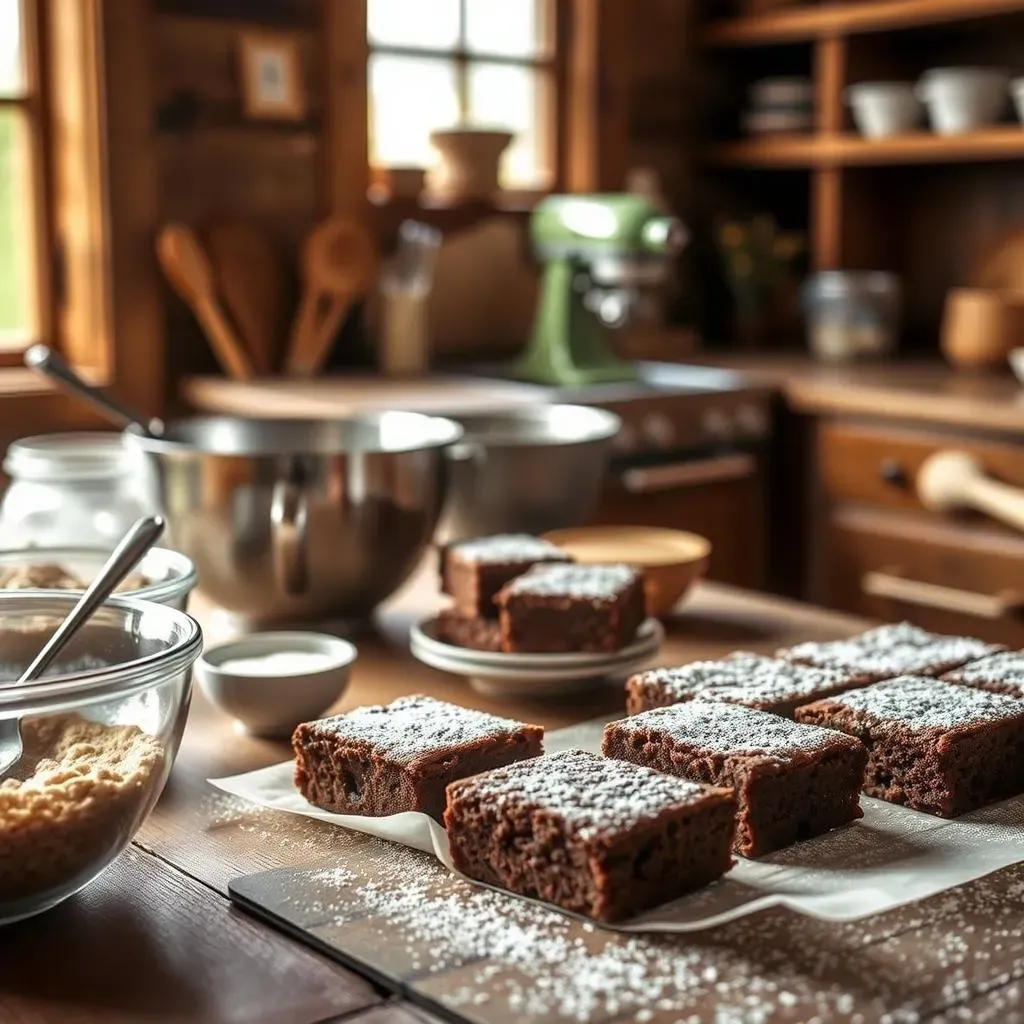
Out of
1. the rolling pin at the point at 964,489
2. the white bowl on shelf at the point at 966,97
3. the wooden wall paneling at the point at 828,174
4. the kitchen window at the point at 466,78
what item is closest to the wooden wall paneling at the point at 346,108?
the kitchen window at the point at 466,78

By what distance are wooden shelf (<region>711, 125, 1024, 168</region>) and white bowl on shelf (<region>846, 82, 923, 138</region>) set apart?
3cm

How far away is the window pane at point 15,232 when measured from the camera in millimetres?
3168

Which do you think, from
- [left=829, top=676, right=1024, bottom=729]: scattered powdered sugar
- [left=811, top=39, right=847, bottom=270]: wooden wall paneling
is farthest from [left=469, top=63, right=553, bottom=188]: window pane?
[left=829, top=676, right=1024, bottom=729]: scattered powdered sugar

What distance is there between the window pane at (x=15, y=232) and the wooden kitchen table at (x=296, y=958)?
7.73 ft

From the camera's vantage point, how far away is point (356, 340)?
11.5ft

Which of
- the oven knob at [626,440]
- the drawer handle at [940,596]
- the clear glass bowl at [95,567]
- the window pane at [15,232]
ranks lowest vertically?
the drawer handle at [940,596]

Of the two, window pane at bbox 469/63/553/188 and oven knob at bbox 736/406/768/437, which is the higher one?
window pane at bbox 469/63/553/188

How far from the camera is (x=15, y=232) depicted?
10.5 ft

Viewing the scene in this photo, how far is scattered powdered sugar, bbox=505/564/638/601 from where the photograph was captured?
54.4 inches

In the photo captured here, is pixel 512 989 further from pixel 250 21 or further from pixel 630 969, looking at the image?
pixel 250 21

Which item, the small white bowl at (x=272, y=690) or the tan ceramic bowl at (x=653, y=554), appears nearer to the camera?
the small white bowl at (x=272, y=690)

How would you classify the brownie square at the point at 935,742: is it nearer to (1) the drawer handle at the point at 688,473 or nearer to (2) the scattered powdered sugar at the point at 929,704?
(2) the scattered powdered sugar at the point at 929,704

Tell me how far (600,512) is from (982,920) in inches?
81.9

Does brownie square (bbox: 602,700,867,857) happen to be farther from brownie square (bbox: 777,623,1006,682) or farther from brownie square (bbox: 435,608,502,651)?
brownie square (bbox: 435,608,502,651)
